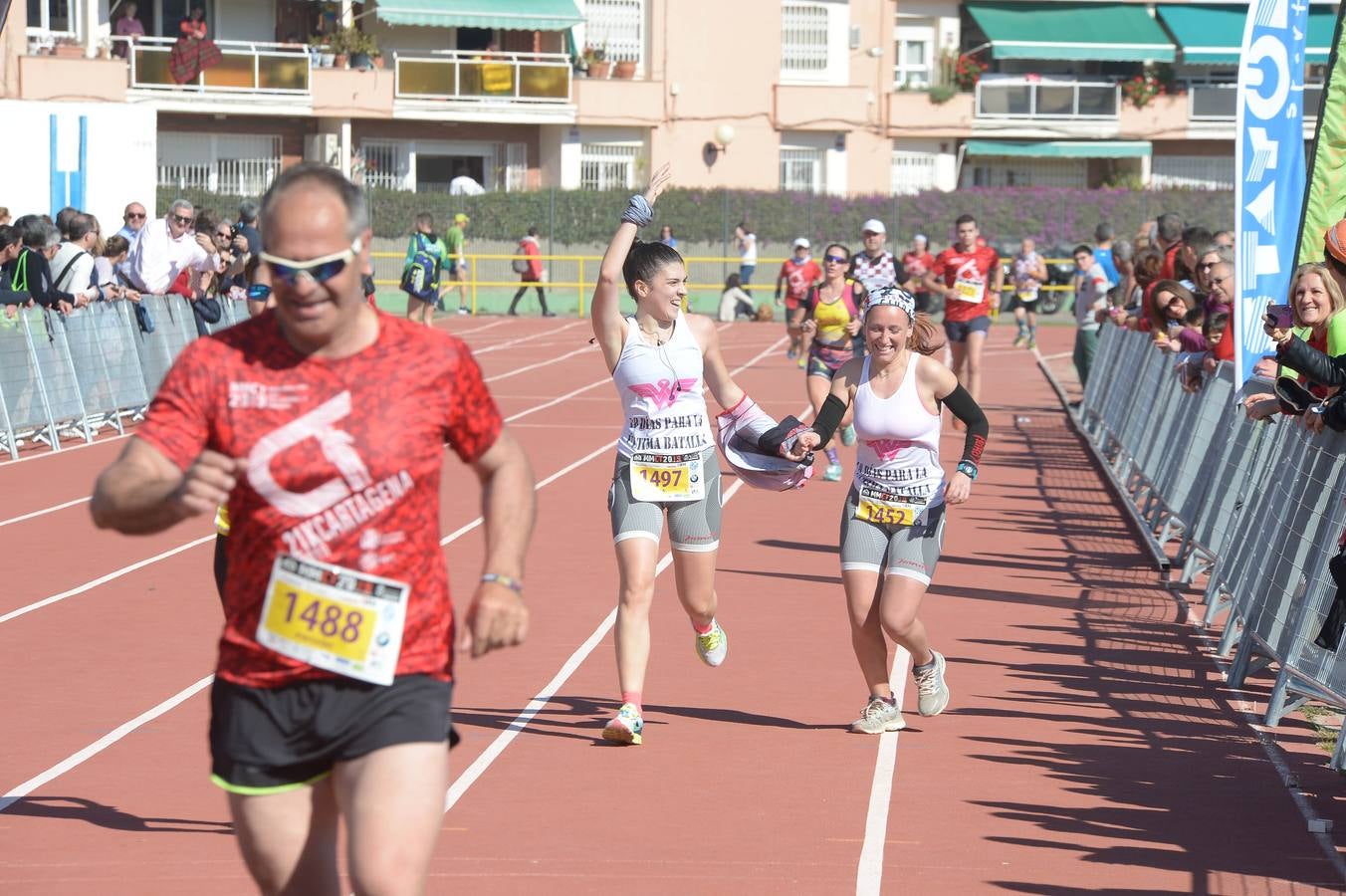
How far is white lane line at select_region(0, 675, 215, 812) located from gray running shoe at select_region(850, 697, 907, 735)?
2.60 m

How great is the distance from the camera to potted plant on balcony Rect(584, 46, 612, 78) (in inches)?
2140

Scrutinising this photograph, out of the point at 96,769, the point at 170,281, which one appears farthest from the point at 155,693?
the point at 170,281

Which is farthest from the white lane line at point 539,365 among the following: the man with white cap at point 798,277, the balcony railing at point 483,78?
the balcony railing at point 483,78

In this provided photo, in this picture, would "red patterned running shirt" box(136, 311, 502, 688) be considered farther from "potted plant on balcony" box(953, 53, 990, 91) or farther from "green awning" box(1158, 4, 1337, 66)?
"green awning" box(1158, 4, 1337, 66)

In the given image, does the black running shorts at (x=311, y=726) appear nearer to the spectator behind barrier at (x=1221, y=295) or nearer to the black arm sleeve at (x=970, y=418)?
the black arm sleeve at (x=970, y=418)

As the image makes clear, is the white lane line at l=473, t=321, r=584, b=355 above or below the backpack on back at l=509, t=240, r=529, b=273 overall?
below

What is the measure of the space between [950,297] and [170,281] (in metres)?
8.00

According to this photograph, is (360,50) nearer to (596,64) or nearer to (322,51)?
(322,51)

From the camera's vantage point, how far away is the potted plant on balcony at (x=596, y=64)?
178 ft

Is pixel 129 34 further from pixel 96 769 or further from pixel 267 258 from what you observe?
pixel 267 258

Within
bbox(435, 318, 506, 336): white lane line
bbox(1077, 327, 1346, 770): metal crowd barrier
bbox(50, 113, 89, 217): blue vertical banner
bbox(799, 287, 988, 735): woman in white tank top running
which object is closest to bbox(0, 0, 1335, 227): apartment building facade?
bbox(435, 318, 506, 336): white lane line

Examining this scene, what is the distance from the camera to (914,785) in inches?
304

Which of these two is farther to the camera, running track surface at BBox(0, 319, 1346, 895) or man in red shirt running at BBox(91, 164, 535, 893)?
running track surface at BBox(0, 319, 1346, 895)

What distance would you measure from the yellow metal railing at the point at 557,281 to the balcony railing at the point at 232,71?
21.0 ft
